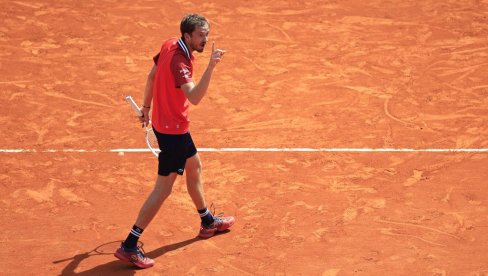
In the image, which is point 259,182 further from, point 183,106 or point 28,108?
point 28,108

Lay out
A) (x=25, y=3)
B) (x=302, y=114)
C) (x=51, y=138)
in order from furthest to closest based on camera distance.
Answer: (x=25, y=3), (x=302, y=114), (x=51, y=138)

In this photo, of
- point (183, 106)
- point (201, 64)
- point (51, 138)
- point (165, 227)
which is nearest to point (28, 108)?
point (51, 138)

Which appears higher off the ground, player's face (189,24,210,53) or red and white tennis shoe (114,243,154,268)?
player's face (189,24,210,53)

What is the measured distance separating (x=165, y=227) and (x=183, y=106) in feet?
5.53

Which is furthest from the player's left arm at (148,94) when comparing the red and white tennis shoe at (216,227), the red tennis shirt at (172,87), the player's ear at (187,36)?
the red and white tennis shoe at (216,227)

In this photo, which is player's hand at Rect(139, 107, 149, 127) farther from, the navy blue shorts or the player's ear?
the player's ear

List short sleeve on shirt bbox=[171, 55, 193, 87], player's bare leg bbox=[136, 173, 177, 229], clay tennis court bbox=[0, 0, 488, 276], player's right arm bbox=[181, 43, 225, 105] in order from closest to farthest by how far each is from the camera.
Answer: player's right arm bbox=[181, 43, 225, 105] < short sleeve on shirt bbox=[171, 55, 193, 87] < player's bare leg bbox=[136, 173, 177, 229] < clay tennis court bbox=[0, 0, 488, 276]

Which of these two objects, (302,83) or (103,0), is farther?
(103,0)

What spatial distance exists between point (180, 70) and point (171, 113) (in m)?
0.46

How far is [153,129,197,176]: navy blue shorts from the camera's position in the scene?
25.1 feet

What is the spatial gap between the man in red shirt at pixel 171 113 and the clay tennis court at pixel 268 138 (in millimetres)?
473

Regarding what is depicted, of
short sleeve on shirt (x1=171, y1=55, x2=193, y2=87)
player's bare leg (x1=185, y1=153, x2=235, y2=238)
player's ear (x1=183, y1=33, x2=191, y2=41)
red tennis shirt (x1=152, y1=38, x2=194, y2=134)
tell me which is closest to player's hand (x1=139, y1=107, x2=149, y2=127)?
red tennis shirt (x1=152, y1=38, x2=194, y2=134)

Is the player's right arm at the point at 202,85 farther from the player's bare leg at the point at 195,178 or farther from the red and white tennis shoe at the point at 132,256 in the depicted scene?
the red and white tennis shoe at the point at 132,256

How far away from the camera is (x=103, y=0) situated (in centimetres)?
1588
